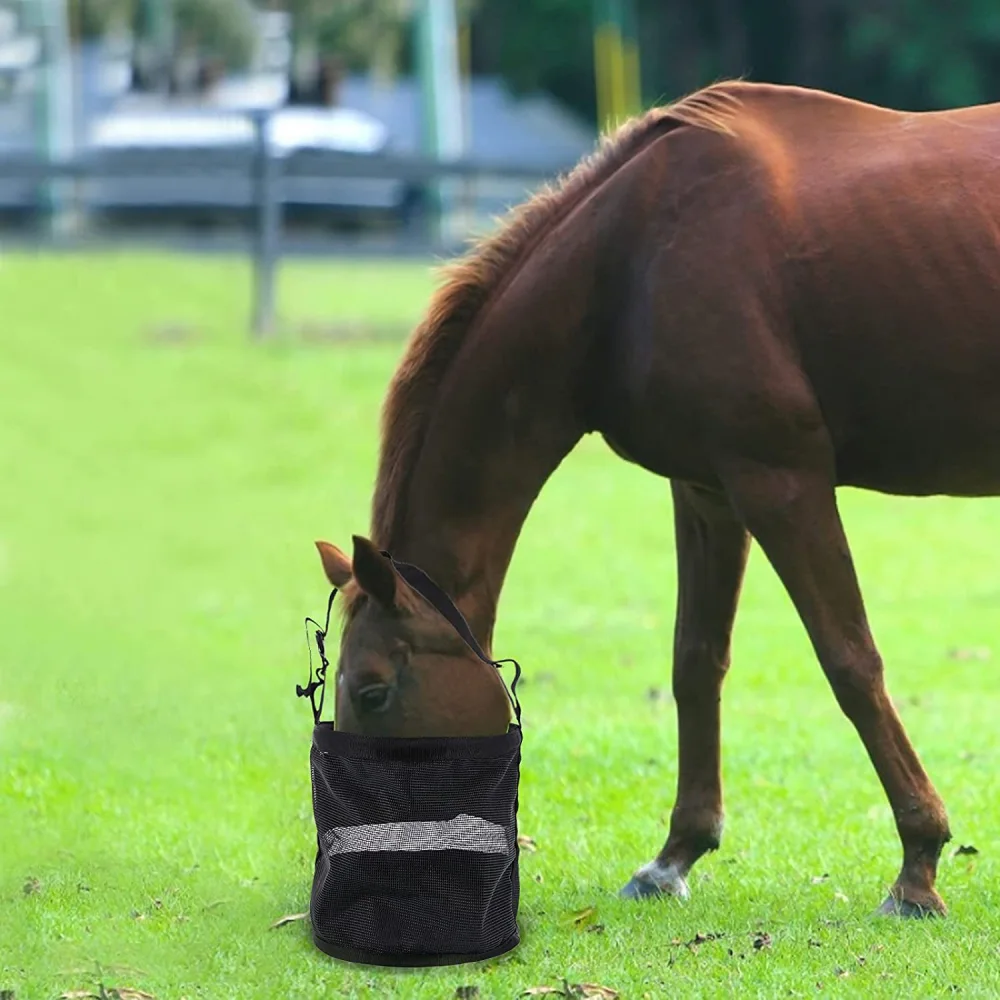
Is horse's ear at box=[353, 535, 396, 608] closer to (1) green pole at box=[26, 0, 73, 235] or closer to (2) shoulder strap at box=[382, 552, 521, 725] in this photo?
(2) shoulder strap at box=[382, 552, 521, 725]

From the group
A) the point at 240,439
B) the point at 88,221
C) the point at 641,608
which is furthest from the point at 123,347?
the point at 88,221

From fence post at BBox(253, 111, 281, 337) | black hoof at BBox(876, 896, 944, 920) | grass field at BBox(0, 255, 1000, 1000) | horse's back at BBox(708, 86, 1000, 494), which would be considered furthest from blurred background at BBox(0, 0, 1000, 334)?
black hoof at BBox(876, 896, 944, 920)

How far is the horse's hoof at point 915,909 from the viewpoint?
3.96 m

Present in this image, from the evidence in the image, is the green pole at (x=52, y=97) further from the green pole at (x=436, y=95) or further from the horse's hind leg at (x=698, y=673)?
the horse's hind leg at (x=698, y=673)

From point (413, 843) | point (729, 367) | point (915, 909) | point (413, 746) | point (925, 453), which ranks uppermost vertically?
point (729, 367)

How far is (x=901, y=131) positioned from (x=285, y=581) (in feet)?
17.9

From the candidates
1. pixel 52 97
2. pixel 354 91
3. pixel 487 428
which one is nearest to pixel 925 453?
pixel 487 428

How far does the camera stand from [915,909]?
3.97 meters

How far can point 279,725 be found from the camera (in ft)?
20.5

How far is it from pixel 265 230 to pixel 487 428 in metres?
10.1

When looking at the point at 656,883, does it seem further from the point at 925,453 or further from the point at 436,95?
the point at 436,95

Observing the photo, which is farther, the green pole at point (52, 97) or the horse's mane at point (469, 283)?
the green pole at point (52, 97)

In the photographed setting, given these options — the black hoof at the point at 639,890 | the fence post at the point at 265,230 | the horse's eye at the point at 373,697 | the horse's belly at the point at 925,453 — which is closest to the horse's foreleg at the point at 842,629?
the horse's belly at the point at 925,453

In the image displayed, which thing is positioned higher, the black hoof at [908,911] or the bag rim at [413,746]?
the bag rim at [413,746]
